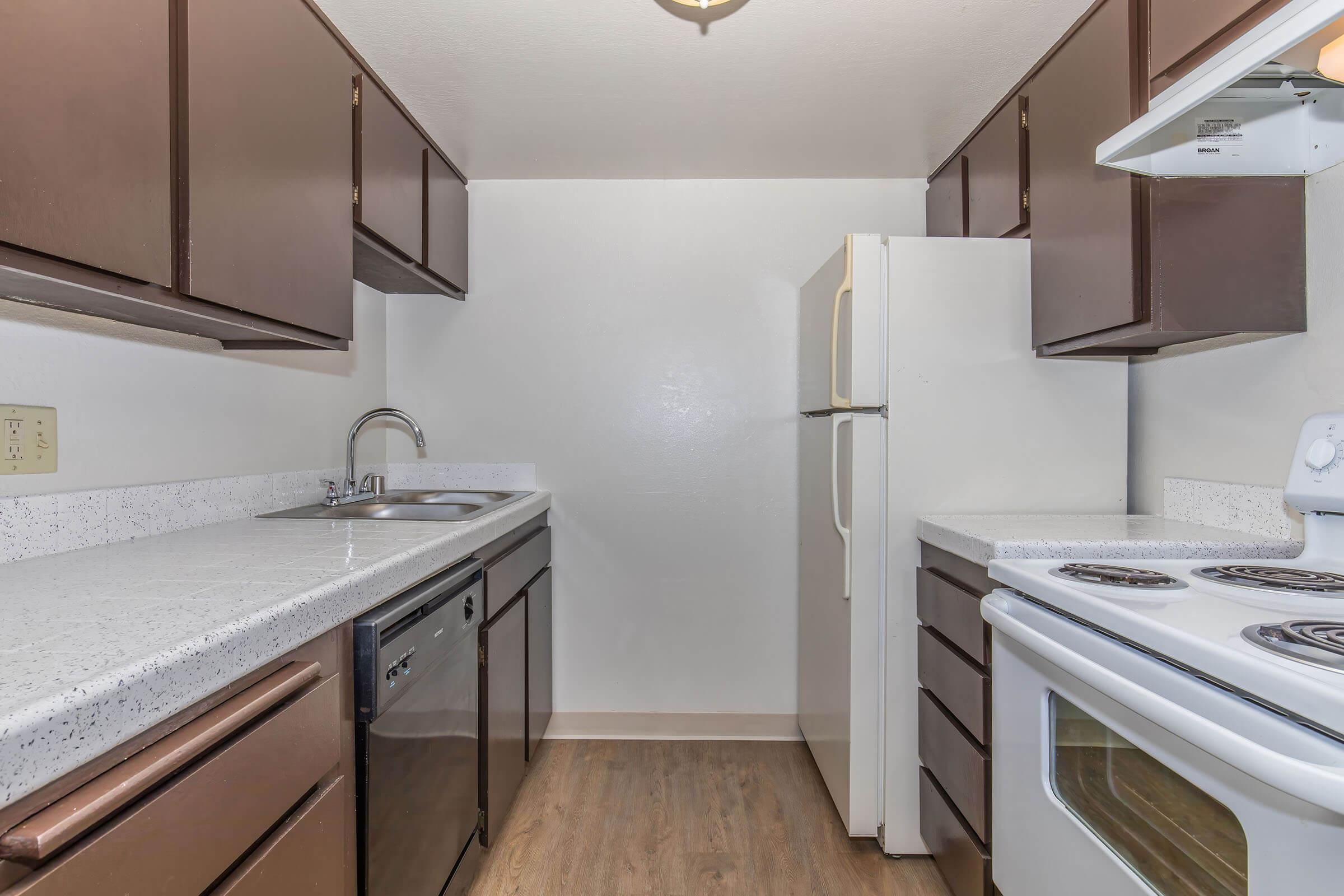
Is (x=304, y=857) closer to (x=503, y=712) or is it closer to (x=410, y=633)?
(x=410, y=633)

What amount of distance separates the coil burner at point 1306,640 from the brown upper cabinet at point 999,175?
4.38 feet

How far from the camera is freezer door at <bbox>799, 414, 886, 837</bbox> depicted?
178 centimetres

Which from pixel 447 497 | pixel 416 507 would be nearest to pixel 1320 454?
pixel 416 507

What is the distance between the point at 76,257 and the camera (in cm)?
88

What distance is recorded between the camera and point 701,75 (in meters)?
1.85

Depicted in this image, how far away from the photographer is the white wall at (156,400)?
118cm

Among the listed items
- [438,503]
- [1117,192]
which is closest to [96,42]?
[438,503]

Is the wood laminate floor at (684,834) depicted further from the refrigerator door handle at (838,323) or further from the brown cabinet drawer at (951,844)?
the refrigerator door handle at (838,323)

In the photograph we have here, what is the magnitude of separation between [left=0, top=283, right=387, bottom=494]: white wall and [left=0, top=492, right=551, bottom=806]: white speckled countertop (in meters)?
0.18

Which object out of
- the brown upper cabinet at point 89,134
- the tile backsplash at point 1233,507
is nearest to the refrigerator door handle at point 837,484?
the tile backsplash at point 1233,507

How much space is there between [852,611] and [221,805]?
58.3 inches

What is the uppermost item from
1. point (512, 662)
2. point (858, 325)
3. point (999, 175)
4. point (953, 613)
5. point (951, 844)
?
point (999, 175)

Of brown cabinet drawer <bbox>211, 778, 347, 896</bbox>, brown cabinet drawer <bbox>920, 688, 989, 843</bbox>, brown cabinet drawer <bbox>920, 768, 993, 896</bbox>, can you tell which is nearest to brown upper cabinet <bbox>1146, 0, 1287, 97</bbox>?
brown cabinet drawer <bbox>920, 688, 989, 843</bbox>

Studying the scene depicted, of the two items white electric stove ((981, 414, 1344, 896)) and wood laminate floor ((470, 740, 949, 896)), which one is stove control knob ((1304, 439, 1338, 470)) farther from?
wood laminate floor ((470, 740, 949, 896))
